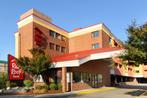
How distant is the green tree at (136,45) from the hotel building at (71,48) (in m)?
3.63

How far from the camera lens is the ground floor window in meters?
37.0

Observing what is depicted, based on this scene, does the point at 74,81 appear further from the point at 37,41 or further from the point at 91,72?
the point at 37,41

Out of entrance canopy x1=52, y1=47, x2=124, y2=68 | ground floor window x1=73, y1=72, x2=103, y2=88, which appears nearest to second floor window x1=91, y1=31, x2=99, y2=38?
ground floor window x1=73, y1=72, x2=103, y2=88

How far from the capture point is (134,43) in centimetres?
2372

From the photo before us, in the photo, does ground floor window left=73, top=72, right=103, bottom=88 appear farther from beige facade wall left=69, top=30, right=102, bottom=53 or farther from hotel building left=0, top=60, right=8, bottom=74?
hotel building left=0, top=60, right=8, bottom=74

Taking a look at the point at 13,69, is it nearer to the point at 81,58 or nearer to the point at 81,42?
the point at 81,58

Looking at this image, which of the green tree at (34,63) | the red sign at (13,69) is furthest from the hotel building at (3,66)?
the green tree at (34,63)

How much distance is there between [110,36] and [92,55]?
22.2m

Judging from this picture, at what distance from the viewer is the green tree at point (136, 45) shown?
2288 centimetres

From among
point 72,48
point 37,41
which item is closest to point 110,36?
point 72,48

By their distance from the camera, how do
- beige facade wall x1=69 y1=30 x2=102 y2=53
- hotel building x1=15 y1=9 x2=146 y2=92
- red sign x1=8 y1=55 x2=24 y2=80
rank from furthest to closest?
1. beige facade wall x1=69 y1=30 x2=102 y2=53
2. red sign x1=8 y1=55 x2=24 y2=80
3. hotel building x1=15 y1=9 x2=146 y2=92

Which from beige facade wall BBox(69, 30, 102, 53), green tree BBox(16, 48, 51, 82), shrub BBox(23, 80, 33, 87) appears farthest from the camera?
beige facade wall BBox(69, 30, 102, 53)

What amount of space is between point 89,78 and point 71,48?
13252 mm

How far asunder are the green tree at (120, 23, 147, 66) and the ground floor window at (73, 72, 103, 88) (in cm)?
1338
